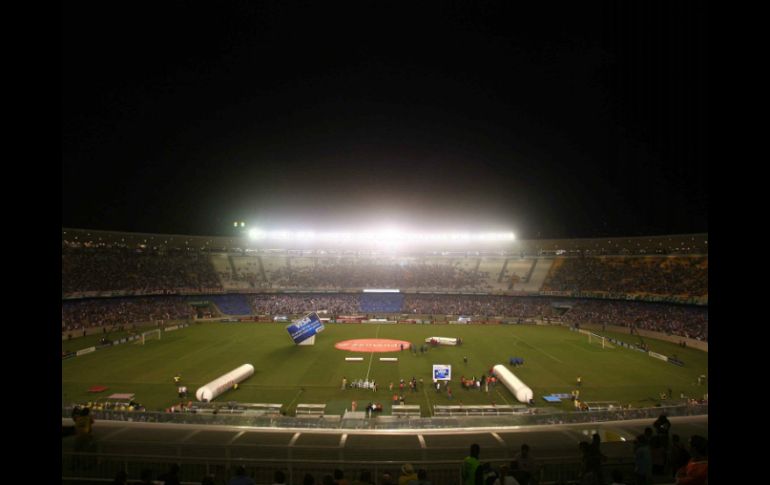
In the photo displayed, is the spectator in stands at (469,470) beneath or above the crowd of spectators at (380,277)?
above

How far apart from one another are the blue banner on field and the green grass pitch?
1.13 m

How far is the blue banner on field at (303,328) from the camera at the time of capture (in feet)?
130

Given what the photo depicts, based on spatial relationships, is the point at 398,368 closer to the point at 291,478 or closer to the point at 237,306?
the point at 291,478

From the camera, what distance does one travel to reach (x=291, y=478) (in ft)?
23.9

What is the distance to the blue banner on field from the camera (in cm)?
3953

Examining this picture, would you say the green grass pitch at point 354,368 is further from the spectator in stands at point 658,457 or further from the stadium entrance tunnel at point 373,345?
the spectator in stands at point 658,457

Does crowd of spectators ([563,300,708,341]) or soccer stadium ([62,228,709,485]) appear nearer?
soccer stadium ([62,228,709,485])

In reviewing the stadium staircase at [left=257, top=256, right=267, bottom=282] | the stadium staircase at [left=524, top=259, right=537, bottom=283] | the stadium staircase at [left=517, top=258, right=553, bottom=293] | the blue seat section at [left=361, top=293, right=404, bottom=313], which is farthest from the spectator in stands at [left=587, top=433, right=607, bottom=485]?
the stadium staircase at [left=257, top=256, right=267, bottom=282]

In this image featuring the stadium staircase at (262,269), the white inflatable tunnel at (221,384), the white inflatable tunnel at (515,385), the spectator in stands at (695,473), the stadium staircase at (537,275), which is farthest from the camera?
the stadium staircase at (262,269)

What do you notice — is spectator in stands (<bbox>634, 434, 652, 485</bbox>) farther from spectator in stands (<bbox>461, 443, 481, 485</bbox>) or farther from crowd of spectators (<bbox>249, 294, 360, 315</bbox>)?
crowd of spectators (<bbox>249, 294, 360, 315</bbox>)

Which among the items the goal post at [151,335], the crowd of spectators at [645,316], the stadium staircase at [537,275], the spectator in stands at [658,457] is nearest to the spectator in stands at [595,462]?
the spectator in stands at [658,457]

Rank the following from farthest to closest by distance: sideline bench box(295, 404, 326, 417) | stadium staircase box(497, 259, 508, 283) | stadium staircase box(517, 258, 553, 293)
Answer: stadium staircase box(497, 259, 508, 283)
stadium staircase box(517, 258, 553, 293)
sideline bench box(295, 404, 326, 417)

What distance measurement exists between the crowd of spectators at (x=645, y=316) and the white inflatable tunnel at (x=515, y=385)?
27031mm

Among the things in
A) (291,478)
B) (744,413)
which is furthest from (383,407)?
(744,413)
